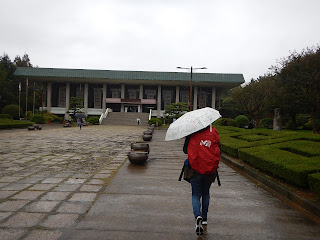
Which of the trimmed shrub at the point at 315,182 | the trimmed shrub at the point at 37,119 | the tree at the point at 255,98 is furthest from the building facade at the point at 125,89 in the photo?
the trimmed shrub at the point at 315,182

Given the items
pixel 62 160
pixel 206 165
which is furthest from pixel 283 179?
pixel 62 160

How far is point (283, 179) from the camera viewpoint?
5535 millimetres

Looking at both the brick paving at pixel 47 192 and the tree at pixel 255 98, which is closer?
the brick paving at pixel 47 192

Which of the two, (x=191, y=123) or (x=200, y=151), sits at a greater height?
(x=191, y=123)

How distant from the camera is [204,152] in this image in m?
3.18

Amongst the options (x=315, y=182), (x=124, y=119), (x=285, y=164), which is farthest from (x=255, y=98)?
(x=315, y=182)

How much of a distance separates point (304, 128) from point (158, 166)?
2430 cm

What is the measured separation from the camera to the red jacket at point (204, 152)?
10.4 ft

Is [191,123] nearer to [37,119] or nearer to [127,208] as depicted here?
[127,208]

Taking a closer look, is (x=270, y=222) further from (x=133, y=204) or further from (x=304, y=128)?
(x=304, y=128)

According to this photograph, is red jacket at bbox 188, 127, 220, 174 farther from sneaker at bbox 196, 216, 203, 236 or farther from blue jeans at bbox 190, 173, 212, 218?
Answer: sneaker at bbox 196, 216, 203, 236

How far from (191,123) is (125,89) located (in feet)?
Answer: 165

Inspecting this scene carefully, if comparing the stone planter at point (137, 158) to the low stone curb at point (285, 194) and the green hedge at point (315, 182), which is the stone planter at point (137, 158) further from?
the green hedge at point (315, 182)

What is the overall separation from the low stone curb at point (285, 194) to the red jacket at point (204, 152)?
1.93 meters
